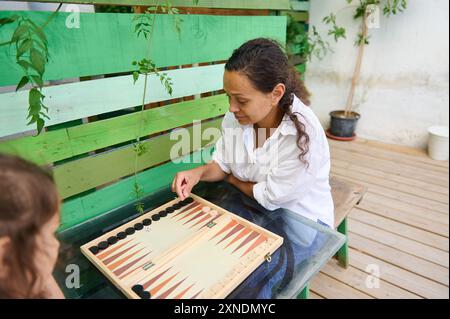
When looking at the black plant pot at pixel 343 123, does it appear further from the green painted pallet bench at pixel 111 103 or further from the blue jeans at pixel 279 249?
the blue jeans at pixel 279 249

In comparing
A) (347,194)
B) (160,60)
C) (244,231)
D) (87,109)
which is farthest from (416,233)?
(87,109)

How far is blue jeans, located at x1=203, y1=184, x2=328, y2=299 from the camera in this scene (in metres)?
0.93

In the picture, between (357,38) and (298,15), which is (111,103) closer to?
(298,15)

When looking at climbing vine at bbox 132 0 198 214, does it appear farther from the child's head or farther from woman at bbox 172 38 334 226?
the child's head

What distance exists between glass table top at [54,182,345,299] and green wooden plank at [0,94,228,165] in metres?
0.31

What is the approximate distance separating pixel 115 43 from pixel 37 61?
0.38 m

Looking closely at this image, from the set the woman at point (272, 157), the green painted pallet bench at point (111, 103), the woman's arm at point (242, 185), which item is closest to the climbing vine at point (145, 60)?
the green painted pallet bench at point (111, 103)

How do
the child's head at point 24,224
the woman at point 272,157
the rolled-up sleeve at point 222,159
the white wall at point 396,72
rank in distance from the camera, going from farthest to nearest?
the white wall at point 396,72
the rolled-up sleeve at point 222,159
the woman at point 272,157
the child's head at point 24,224

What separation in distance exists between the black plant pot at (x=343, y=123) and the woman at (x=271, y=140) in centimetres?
258

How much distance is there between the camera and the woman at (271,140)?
1284 millimetres

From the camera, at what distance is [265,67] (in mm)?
1271

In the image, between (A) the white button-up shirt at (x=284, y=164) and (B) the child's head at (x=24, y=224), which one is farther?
(A) the white button-up shirt at (x=284, y=164)

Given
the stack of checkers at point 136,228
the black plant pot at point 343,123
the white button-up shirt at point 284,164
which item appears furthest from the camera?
the black plant pot at point 343,123

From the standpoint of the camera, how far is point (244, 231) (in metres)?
1.17
